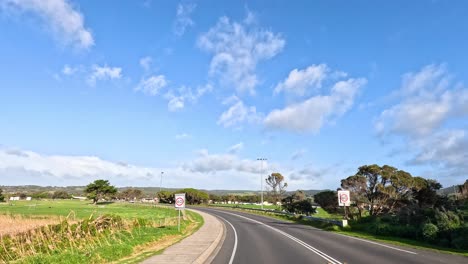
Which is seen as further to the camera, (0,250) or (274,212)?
(274,212)

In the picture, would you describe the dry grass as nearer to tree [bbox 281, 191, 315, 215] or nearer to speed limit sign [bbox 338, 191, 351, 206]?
speed limit sign [bbox 338, 191, 351, 206]

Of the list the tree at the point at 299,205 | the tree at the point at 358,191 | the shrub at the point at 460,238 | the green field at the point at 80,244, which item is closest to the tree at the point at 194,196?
the tree at the point at 299,205

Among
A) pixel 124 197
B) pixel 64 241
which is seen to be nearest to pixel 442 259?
pixel 64 241

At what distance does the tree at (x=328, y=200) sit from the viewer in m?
49.4

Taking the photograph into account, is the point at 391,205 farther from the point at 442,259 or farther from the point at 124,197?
the point at 124,197

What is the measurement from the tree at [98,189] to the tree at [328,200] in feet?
304

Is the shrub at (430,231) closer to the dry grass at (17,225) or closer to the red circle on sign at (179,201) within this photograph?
the red circle on sign at (179,201)

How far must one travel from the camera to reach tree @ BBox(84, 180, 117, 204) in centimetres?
12294

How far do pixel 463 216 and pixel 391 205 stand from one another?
20.0m

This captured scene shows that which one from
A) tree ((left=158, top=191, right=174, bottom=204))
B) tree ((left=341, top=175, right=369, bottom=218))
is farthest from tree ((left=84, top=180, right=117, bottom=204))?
tree ((left=341, top=175, right=369, bottom=218))

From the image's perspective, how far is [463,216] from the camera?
22.3 m

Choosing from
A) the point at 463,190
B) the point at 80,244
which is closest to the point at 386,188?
the point at 463,190

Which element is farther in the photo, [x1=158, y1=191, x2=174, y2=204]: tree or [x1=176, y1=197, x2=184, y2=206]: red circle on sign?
[x1=158, y1=191, x2=174, y2=204]: tree

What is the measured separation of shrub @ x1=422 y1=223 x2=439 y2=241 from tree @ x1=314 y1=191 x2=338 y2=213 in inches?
1049
